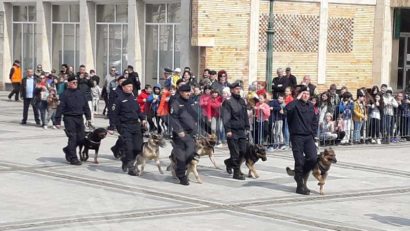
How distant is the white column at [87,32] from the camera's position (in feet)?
121

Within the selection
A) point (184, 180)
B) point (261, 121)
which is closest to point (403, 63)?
point (261, 121)

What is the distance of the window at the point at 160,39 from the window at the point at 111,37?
45.0 inches

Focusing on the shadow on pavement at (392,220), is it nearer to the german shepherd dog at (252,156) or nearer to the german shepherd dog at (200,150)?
the german shepherd dog at (252,156)

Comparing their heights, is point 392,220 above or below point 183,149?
below

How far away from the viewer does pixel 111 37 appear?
36.8m

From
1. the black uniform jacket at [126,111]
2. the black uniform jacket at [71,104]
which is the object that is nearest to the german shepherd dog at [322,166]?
the black uniform jacket at [126,111]

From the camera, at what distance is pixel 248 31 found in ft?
106

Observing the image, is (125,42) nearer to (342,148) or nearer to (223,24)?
(223,24)

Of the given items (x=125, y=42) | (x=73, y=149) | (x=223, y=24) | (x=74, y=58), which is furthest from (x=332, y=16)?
(x=73, y=149)

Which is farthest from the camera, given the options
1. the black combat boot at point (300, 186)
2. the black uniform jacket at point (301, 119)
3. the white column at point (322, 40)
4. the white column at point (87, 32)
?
the white column at point (87, 32)

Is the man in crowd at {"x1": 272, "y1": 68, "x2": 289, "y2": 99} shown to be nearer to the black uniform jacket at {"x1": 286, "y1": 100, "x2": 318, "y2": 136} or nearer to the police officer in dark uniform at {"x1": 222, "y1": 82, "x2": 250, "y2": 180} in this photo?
the police officer in dark uniform at {"x1": 222, "y1": 82, "x2": 250, "y2": 180}

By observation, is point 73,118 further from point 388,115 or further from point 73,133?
point 388,115

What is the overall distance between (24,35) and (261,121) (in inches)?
867

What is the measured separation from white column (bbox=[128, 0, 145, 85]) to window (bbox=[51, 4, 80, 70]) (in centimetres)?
402
